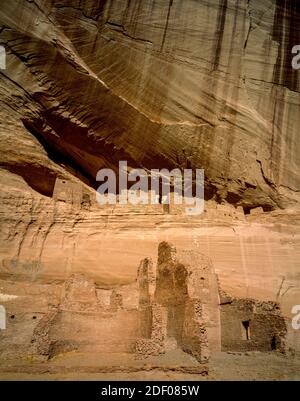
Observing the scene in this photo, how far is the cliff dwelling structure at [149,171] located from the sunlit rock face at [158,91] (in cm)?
4

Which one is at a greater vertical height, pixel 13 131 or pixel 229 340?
pixel 13 131

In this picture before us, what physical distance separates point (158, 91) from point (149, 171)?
2867 mm

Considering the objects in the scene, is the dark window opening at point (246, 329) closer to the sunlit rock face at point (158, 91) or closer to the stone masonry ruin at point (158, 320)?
the stone masonry ruin at point (158, 320)

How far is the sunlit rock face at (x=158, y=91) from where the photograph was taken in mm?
12805

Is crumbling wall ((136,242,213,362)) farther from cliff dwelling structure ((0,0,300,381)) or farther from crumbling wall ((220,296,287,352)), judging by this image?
crumbling wall ((220,296,287,352))

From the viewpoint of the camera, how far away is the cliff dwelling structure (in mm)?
10930

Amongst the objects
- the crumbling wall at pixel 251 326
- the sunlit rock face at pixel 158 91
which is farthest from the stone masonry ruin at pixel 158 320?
the sunlit rock face at pixel 158 91

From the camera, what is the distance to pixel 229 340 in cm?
1095

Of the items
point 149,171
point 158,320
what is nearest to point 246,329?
point 158,320

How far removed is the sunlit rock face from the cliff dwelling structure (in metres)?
0.04

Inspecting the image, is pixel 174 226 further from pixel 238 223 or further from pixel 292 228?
pixel 292 228

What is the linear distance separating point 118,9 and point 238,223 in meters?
7.85
